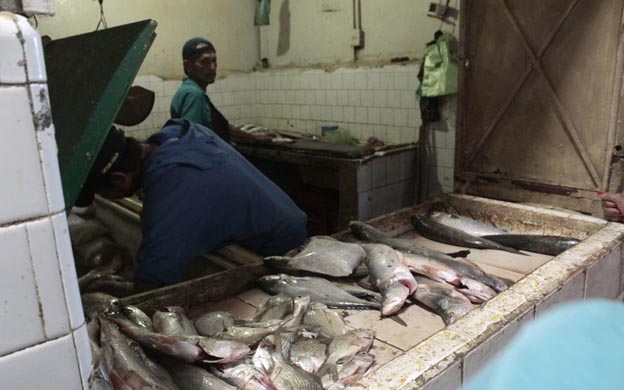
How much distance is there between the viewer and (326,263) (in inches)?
95.9

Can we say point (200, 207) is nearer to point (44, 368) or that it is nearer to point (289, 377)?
point (289, 377)

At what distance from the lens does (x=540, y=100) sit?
3.93 meters

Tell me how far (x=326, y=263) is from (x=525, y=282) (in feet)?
3.04

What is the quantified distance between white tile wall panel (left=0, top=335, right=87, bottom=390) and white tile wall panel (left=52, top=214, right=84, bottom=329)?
0.04 meters

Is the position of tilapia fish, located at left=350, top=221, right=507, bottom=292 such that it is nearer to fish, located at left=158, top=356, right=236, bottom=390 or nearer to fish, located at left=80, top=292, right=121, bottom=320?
fish, located at left=158, top=356, right=236, bottom=390

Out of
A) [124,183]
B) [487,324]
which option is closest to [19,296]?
[487,324]

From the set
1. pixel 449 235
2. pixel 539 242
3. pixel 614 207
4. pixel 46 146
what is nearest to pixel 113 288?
pixel 449 235

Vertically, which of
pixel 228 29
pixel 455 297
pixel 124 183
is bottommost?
pixel 455 297

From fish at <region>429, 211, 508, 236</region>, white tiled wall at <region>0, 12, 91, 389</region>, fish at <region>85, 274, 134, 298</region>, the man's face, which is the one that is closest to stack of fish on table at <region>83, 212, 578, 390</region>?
white tiled wall at <region>0, 12, 91, 389</region>

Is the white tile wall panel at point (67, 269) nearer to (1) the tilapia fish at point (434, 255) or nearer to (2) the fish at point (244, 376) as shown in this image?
(2) the fish at point (244, 376)

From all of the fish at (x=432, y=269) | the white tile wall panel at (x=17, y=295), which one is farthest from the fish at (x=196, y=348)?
the fish at (x=432, y=269)

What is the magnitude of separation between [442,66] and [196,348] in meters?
4.52

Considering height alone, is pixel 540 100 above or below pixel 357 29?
below

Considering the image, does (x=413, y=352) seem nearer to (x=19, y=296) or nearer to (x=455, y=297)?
(x=455, y=297)
